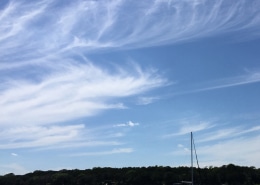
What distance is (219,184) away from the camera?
5792 inches

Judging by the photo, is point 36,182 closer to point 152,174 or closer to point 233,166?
point 152,174

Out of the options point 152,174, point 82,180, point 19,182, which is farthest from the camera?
point 19,182

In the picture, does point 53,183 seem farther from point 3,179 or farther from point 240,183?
point 240,183

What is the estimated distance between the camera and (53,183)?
17350 centimetres

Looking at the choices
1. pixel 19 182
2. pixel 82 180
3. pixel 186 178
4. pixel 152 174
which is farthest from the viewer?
pixel 19 182

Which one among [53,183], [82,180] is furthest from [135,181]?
[53,183]

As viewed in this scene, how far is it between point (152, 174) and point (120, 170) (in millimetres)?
29838

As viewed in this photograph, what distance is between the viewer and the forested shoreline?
147500 mm

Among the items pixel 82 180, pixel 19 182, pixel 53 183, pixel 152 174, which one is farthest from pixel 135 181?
pixel 19 182

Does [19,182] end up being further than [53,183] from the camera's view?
Yes

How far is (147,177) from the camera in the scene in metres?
161

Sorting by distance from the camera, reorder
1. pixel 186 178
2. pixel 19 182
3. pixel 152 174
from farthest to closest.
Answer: pixel 19 182 → pixel 152 174 → pixel 186 178

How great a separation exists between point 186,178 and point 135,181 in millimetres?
24846

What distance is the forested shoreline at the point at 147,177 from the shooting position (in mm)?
147500
